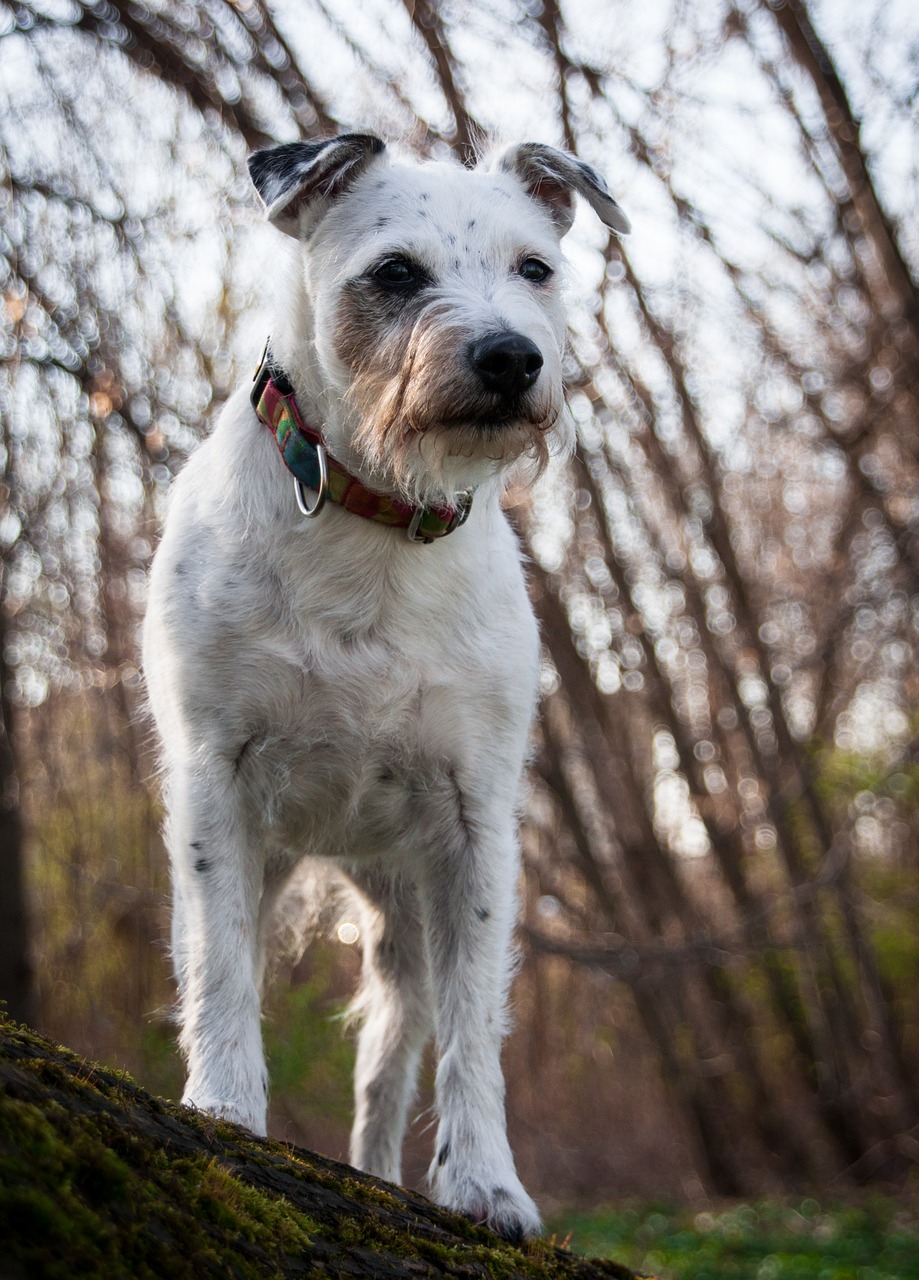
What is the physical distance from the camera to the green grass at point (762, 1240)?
19.7 feet

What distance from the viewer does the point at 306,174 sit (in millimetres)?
3400

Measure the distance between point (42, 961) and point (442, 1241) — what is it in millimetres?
8446

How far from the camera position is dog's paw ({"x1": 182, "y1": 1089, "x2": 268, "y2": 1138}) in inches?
109

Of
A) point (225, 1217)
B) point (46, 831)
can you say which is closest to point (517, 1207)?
point (225, 1217)

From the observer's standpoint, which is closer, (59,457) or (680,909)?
(59,457)

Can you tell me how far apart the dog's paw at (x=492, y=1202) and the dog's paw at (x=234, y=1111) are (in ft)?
1.52

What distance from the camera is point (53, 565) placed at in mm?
8250

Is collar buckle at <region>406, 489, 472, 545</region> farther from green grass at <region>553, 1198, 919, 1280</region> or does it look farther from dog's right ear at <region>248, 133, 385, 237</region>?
green grass at <region>553, 1198, 919, 1280</region>

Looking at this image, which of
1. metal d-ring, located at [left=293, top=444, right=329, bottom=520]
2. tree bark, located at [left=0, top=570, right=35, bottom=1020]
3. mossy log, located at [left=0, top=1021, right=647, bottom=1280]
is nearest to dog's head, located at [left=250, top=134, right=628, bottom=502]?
metal d-ring, located at [left=293, top=444, right=329, bottom=520]

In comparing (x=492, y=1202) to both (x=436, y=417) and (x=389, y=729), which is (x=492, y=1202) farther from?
(x=436, y=417)

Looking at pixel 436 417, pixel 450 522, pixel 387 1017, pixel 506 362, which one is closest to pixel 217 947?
pixel 387 1017

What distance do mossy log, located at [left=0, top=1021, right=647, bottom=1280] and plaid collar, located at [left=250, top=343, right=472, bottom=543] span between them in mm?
1539

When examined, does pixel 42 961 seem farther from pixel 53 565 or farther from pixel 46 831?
pixel 53 565

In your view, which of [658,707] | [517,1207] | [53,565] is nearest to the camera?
[517,1207]
